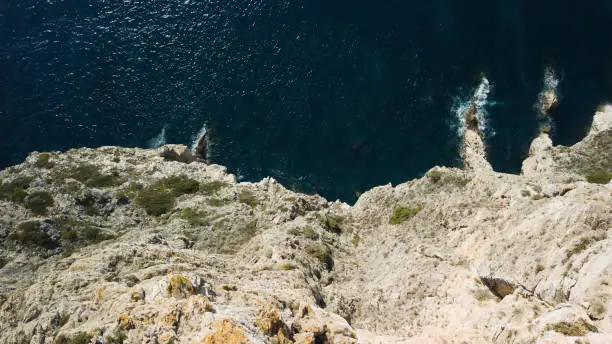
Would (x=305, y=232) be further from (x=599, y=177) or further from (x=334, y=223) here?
(x=599, y=177)

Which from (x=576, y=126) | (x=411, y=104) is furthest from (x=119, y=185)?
(x=576, y=126)

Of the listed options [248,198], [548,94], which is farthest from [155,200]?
[548,94]

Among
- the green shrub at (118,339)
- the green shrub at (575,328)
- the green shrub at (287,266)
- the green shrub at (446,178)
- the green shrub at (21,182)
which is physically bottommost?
the green shrub at (118,339)

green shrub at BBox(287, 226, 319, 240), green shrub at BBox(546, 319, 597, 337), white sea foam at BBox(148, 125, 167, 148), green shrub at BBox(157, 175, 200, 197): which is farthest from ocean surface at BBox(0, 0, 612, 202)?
green shrub at BBox(546, 319, 597, 337)

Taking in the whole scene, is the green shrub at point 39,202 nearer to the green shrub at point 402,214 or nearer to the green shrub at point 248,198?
the green shrub at point 248,198

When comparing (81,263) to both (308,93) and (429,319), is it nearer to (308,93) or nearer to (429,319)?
(429,319)

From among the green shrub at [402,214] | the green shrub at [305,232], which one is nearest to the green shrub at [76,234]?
the green shrub at [305,232]

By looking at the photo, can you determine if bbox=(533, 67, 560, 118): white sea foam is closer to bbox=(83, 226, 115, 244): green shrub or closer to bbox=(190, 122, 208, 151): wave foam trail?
bbox=(190, 122, 208, 151): wave foam trail
